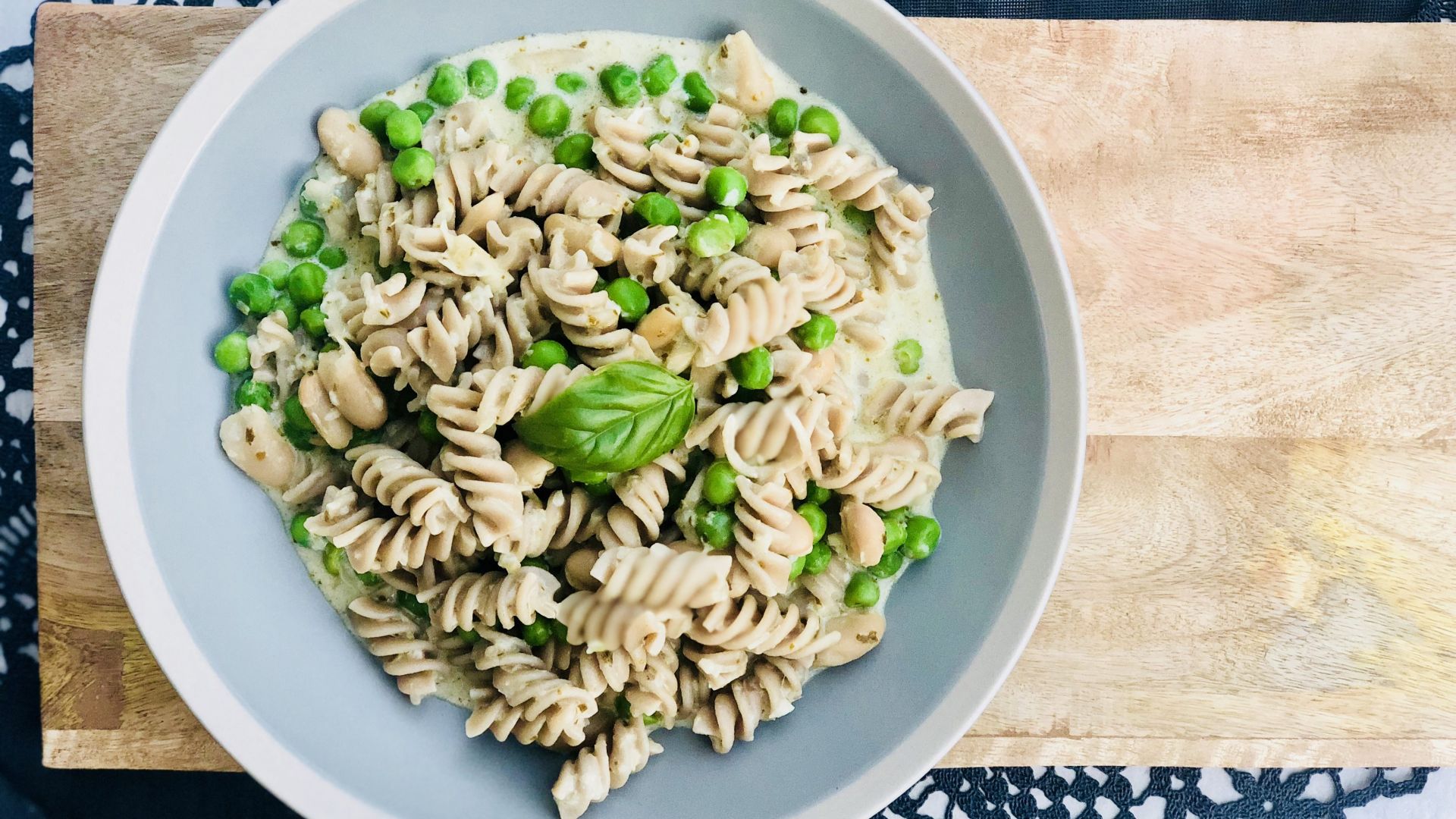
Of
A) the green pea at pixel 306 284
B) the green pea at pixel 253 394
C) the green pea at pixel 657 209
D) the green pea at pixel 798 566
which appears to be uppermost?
the green pea at pixel 657 209

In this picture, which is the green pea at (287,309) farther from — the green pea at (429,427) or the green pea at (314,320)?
the green pea at (429,427)

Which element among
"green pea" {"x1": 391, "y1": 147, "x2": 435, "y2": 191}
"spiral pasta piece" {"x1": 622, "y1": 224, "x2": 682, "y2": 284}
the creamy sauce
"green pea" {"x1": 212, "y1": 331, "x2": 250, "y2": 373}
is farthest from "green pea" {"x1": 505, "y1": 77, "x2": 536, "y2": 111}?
"green pea" {"x1": 212, "y1": 331, "x2": 250, "y2": 373}

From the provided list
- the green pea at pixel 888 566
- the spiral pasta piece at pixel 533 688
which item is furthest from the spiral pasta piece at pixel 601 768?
the green pea at pixel 888 566

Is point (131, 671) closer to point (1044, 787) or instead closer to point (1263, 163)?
point (1044, 787)

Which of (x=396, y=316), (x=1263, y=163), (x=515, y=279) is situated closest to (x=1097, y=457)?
(x=1263, y=163)

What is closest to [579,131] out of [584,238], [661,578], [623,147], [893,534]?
[623,147]

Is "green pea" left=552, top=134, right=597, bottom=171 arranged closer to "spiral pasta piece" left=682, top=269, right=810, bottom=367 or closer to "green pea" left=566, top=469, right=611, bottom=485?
"spiral pasta piece" left=682, top=269, right=810, bottom=367
